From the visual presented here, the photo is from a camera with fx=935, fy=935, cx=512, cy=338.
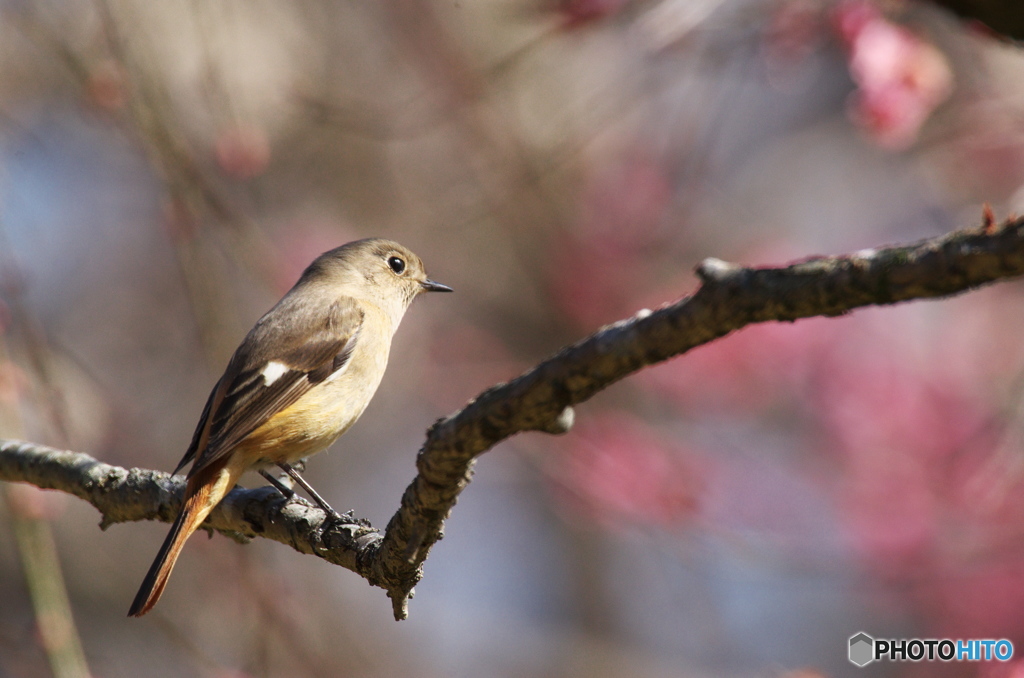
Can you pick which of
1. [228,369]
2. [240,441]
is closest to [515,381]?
[240,441]

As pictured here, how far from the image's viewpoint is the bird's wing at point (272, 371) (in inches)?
122

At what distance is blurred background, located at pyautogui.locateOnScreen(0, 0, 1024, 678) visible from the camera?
407 centimetres

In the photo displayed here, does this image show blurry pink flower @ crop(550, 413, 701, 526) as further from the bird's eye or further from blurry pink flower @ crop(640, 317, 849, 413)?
the bird's eye

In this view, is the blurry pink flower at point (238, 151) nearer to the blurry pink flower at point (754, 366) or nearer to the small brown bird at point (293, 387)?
the small brown bird at point (293, 387)

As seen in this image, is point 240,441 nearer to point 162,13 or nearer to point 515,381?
point 515,381

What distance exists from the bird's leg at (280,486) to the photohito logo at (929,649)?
2.76 m

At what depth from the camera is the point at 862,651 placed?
4.55 meters

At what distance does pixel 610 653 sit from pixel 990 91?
459 cm

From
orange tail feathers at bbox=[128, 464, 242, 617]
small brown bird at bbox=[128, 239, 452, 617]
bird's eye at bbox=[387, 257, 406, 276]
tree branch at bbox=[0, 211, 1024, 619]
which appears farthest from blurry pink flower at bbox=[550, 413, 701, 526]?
tree branch at bbox=[0, 211, 1024, 619]

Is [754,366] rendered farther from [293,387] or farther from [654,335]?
[654,335]

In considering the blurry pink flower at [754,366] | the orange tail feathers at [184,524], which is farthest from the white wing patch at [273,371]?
the blurry pink flower at [754,366]

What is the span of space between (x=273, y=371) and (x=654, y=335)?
226 cm

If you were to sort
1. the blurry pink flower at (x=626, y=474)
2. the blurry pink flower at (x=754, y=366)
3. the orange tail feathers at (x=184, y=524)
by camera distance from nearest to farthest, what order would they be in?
the orange tail feathers at (x=184, y=524) < the blurry pink flower at (x=626, y=474) < the blurry pink flower at (x=754, y=366)

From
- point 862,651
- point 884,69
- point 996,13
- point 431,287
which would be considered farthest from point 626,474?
point 996,13
